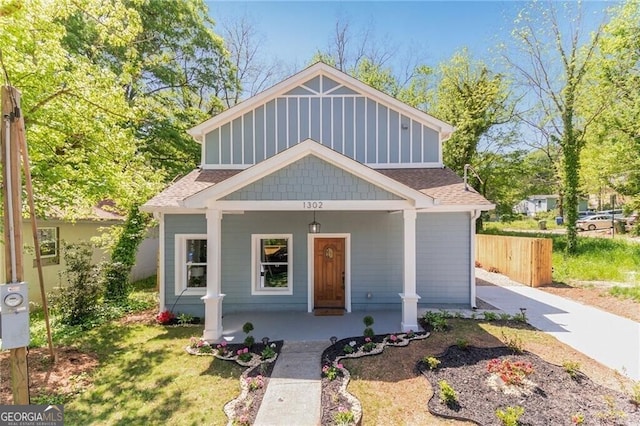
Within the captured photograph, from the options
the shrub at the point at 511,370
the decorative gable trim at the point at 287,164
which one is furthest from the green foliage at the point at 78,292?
the shrub at the point at 511,370

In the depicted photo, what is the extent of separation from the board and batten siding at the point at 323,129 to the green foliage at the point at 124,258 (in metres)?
4.07

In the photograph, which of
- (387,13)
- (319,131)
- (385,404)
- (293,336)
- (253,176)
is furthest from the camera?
(387,13)

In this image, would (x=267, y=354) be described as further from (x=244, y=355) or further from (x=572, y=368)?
(x=572, y=368)

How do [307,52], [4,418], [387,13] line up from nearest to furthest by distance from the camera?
1. [4,418]
2. [387,13]
3. [307,52]

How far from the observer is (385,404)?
4664mm

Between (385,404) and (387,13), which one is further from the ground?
(387,13)

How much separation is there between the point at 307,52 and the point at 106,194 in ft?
63.5

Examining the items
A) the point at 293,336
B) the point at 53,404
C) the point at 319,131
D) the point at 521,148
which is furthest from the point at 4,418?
the point at 521,148

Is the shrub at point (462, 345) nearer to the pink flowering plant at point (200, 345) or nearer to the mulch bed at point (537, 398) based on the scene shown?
the mulch bed at point (537, 398)

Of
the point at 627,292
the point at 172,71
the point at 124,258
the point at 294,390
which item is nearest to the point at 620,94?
the point at 627,292

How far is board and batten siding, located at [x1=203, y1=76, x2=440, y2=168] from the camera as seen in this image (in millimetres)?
9875

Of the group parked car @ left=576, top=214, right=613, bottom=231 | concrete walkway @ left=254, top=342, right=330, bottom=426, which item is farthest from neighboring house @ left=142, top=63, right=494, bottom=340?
parked car @ left=576, top=214, right=613, bottom=231

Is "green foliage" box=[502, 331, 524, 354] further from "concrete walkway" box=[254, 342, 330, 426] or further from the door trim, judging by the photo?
the door trim

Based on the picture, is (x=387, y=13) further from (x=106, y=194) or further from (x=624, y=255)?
(x=624, y=255)
